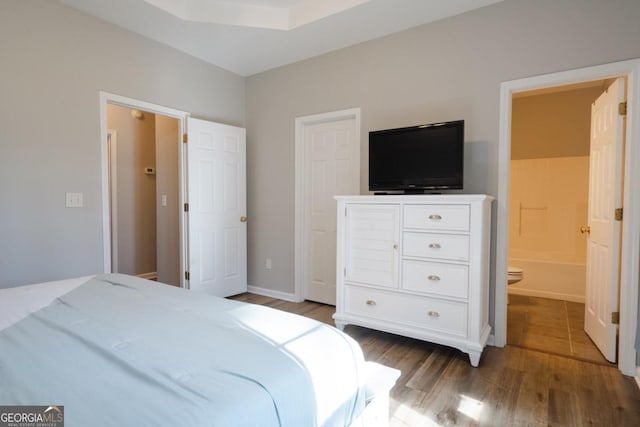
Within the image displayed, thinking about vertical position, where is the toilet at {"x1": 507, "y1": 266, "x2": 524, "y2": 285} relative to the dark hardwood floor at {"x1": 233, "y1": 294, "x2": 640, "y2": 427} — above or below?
above

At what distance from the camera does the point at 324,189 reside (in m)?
3.55

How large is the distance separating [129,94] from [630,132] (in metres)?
3.82

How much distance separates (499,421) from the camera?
166 cm

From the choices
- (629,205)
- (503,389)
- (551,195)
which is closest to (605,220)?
(629,205)

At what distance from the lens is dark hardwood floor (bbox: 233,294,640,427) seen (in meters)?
1.69

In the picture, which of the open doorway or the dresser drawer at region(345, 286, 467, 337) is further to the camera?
the open doorway

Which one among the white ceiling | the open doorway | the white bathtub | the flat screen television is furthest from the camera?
the open doorway

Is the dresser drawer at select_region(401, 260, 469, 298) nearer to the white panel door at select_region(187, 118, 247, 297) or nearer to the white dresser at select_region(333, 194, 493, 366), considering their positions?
the white dresser at select_region(333, 194, 493, 366)

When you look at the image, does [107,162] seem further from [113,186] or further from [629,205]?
[629,205]

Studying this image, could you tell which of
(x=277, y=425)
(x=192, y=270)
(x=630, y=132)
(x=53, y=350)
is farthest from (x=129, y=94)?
(x=630, y=132)

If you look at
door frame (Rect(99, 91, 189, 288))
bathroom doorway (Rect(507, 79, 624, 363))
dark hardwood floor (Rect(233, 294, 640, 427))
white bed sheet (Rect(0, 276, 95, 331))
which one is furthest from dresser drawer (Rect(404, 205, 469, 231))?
door frame (Rect(99, 91, 189, 288))

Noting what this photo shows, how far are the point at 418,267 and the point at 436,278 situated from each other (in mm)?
142

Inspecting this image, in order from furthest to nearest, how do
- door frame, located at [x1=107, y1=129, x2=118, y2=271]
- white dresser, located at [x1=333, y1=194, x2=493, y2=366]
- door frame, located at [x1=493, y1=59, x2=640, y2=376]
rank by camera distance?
1. door frame, located at [x1=107, y1=129, x2=118, y2=271]
2. white dresser, located at [x1=333, y1=194, x2=493, y2=366]
3. door frame, located at [x1=493, y1=59, x2=640, y2=376]

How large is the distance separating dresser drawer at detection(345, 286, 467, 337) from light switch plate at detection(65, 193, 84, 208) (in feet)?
7.38
